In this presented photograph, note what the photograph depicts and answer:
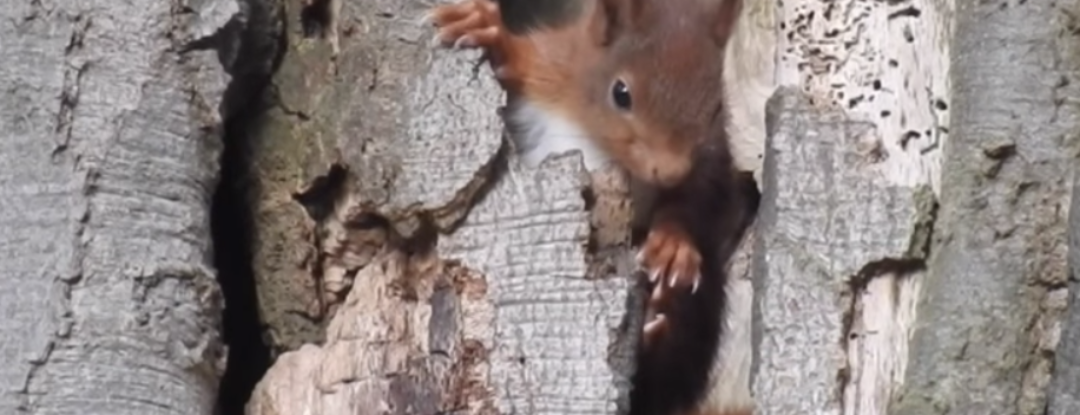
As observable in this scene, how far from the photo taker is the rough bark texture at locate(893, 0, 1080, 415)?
9.09 ft

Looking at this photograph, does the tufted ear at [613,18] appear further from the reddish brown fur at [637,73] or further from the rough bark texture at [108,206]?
the rough bark texture at [108,206]

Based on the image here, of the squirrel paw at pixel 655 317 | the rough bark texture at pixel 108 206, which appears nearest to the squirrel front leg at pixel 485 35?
the rough bark texture at pixel 108 206

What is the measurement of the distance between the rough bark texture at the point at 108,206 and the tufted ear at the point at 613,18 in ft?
4.16

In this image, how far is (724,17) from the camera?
147 inches

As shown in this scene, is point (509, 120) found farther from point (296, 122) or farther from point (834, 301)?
point (834, 301)

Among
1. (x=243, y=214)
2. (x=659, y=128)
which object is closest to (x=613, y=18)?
(x=659, y=128)

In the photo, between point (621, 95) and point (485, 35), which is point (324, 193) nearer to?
point (485, 35)

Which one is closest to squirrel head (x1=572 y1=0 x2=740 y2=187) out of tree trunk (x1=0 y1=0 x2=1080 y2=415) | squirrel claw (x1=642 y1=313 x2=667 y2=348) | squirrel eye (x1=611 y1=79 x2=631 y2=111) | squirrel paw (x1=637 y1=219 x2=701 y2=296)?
squirrel eye (x1=611 y1=79 x2=631 y2=111)

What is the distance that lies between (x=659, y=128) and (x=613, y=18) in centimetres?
34

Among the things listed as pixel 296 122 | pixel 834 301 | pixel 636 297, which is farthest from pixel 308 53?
pixel 834 301

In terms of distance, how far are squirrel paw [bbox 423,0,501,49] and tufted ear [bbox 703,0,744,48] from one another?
1.31 feet

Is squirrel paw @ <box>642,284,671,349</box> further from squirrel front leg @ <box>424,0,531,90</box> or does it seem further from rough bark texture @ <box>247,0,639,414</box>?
rough bark texture @ <box>247,0,639,414</box>

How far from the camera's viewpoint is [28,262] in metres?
2.88

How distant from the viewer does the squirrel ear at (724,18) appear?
11.6 feet
